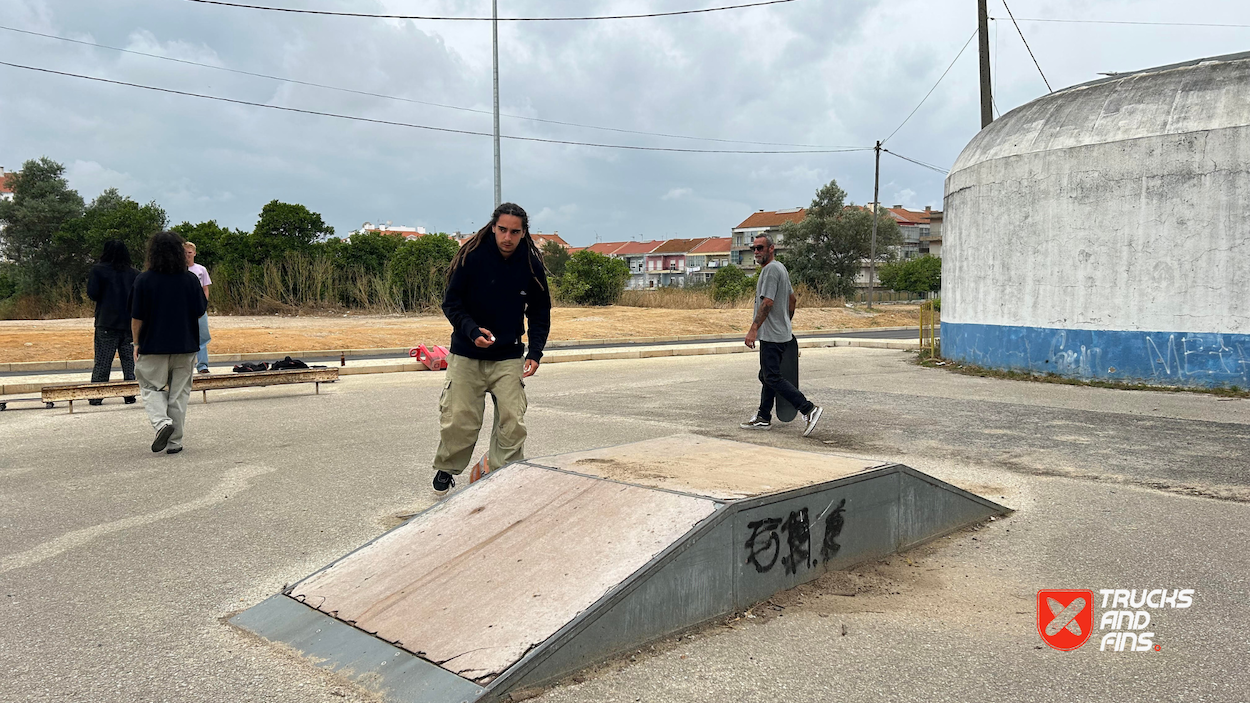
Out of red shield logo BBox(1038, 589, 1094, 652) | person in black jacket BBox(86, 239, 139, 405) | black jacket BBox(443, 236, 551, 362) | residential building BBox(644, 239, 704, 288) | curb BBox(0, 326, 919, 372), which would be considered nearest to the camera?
red shield logo BBox(1038, 589, 1094, 652)

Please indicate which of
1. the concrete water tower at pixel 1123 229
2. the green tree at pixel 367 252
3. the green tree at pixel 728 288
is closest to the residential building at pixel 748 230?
the green tree at pixel 728 288

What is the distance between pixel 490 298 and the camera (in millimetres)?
5105

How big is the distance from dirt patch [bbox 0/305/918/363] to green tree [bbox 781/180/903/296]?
21.0m

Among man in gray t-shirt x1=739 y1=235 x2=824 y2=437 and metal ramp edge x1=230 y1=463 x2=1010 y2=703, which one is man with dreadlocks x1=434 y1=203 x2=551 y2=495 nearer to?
metal ramp edge x1=230 y1=463 x2=1010 y2=703

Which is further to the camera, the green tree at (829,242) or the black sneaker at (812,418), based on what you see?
the green tree at (829,242)

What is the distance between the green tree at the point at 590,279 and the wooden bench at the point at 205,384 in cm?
2571

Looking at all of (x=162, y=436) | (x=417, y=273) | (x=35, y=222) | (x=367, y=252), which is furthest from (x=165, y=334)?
(x=35, y=222)

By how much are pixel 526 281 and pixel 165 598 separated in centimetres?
257

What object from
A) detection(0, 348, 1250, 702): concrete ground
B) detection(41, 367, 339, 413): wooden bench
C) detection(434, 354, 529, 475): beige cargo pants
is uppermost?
detection(434, 354, 529, 475): beige cargo pants

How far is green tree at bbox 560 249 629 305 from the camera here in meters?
38.0

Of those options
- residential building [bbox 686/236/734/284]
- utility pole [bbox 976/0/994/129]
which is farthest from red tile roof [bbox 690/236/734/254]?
utility pole [bbox 976/0/994/129]

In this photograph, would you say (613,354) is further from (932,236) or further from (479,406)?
(932,236)

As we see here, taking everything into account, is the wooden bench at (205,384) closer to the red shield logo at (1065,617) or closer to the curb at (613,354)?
the curb at (613,354)

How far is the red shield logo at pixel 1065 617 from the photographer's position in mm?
3445
